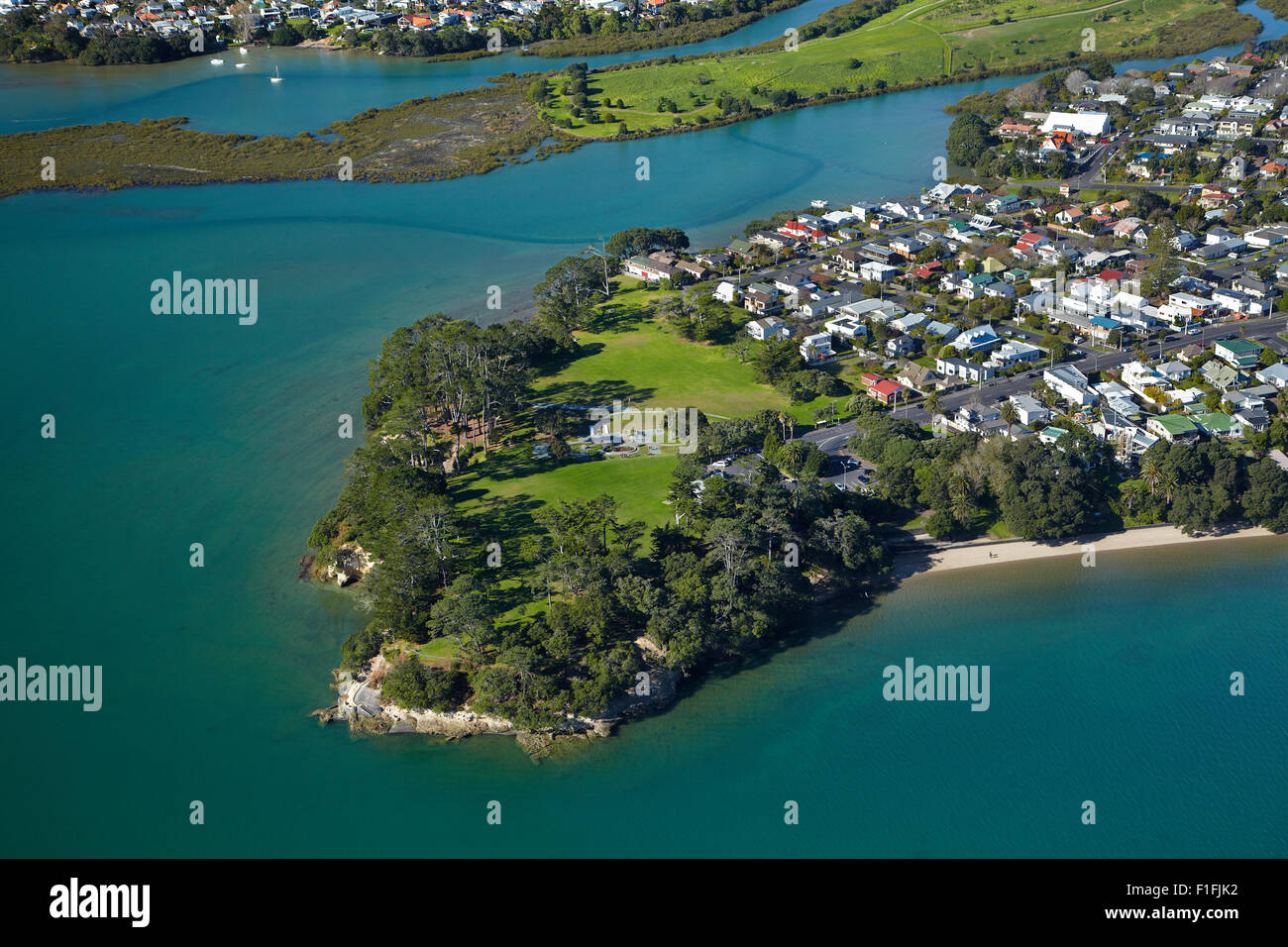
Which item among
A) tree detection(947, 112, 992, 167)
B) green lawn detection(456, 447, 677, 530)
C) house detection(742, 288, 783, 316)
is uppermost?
tree detection(947, 112, 992, 167)

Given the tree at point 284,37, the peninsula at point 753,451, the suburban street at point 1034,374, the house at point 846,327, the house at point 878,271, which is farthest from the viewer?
the tree at point 284,37

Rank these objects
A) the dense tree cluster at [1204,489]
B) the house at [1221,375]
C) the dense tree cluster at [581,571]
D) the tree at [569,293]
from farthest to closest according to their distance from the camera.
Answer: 1. the tree at [569,293]
2. the house at [1221,375]
3. the dense tree cluster at [1204,489]
4. the dense tree cluster at [581,571]

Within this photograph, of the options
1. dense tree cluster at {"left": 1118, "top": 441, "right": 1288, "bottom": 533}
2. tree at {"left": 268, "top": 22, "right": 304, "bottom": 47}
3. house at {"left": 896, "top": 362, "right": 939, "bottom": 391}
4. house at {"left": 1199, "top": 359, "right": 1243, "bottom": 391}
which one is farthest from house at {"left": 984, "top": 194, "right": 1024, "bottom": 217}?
tree at {"left": 268, "top": 22, "right": 304, "bottom": 47}

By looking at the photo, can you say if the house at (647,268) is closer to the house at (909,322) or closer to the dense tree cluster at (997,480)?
the house at (909,322)

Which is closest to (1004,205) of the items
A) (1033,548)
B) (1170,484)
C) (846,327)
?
(846,327)

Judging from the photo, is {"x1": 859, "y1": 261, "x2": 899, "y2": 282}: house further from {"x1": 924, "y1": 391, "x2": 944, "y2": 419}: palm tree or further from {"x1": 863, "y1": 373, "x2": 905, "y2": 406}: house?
{"x1": 924, "y1": 391, "x2": 944, "y2": 419}: palm tree

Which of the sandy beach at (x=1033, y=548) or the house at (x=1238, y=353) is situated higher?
the house at (x=1238, y=353)

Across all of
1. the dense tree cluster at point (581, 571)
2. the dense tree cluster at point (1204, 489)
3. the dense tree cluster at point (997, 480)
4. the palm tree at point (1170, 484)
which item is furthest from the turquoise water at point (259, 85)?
the palm tree at point (1170, 484)
